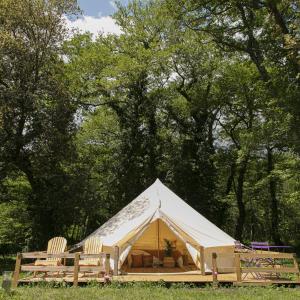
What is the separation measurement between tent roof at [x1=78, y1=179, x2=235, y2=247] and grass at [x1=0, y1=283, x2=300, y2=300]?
2.29m

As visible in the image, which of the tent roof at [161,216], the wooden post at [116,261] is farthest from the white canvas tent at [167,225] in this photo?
the wooden post at [116,261]

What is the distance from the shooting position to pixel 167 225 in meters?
11.5

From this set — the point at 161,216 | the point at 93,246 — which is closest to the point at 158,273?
the point at 161,216

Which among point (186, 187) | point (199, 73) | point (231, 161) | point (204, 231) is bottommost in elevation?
point (204, 231)

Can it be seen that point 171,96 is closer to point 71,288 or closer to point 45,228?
point 45,228

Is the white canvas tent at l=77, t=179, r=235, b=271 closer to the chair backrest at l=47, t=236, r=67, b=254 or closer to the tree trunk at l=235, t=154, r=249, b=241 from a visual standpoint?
the chair backrest at l=47, t=236, r=67, b=254

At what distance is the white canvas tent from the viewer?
35.9ft

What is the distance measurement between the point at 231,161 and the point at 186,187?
3.62m

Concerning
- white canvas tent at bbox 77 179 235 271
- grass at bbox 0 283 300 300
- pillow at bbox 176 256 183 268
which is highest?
white canvas tent at bbox 77 179 235 271

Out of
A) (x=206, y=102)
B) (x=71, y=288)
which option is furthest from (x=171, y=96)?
(x=71, y=288)

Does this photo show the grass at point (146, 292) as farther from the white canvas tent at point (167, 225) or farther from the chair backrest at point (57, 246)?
the chair backrest at point (57, 246)

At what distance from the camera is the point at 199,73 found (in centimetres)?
2309

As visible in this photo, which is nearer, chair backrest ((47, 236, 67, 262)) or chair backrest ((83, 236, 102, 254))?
chair backrest ((83, 236, 102, 254))

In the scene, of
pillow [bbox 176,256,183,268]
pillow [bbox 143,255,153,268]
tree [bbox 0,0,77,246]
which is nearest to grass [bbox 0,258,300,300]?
pillow [bbox 176,256,183,268]
